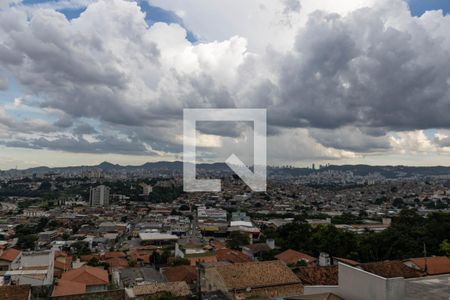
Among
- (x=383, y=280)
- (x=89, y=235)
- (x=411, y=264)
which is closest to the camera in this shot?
(x=383, y=280)

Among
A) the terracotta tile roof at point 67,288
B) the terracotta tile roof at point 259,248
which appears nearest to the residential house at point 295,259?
the terracotta tile roof at point 259,248

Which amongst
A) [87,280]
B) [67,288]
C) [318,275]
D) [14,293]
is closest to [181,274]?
[87,280]

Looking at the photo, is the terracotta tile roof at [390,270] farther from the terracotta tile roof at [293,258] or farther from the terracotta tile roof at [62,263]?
the terracotta tile roof at [62,263]

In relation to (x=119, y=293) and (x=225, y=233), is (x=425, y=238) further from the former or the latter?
(x=225, y=233)

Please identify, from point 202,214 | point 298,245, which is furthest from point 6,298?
point 202,214

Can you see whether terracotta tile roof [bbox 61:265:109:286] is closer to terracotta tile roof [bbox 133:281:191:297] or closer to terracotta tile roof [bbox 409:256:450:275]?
terracotta tile roof [bbox 133:281:191:297]

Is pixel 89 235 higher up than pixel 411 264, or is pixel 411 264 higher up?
pixel 411 264

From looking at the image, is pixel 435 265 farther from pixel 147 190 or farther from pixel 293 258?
pixel 147 190
